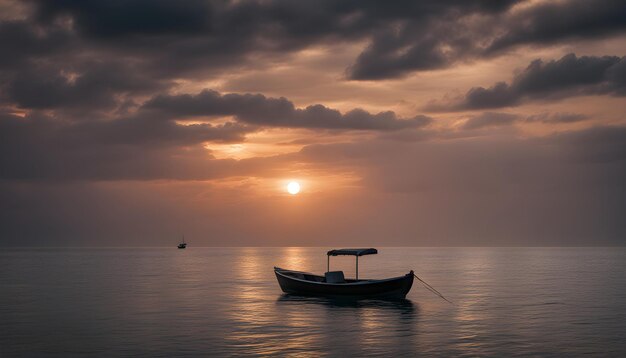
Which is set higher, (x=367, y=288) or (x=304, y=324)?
(x=367, y=288)

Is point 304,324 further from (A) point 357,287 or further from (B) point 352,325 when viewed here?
(A) point 357,287

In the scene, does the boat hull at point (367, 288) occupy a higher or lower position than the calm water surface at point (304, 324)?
higher

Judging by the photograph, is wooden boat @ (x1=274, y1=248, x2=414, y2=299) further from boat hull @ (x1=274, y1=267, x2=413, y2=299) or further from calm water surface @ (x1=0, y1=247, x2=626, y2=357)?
calm water surface @ (x1=0, y1=247, x2=626, y2=357)

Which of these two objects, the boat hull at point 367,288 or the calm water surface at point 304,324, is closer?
the calm water surface at point 304,324

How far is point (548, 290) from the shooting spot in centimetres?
8019

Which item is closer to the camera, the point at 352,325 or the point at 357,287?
the point at 352,325

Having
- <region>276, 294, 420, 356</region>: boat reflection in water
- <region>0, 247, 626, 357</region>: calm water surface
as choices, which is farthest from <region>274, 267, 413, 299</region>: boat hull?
<region>0, 247, 626, 357</region>: calm water surface

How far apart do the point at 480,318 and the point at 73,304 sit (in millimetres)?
38296

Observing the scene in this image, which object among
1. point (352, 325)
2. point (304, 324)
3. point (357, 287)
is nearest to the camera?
point (352, 325)

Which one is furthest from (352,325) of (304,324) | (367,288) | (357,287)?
(357,287)

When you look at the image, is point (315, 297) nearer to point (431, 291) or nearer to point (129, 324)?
point (431, 291)

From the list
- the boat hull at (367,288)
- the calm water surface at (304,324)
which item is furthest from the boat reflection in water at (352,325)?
the boat hull at (367,288)

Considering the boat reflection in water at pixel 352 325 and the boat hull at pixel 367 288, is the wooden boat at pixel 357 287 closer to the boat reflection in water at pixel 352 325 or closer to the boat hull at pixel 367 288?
the boat hull at pixel 367 288

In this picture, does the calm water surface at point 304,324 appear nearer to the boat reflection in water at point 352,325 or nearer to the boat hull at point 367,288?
the boat reflection in water at point 352,325
